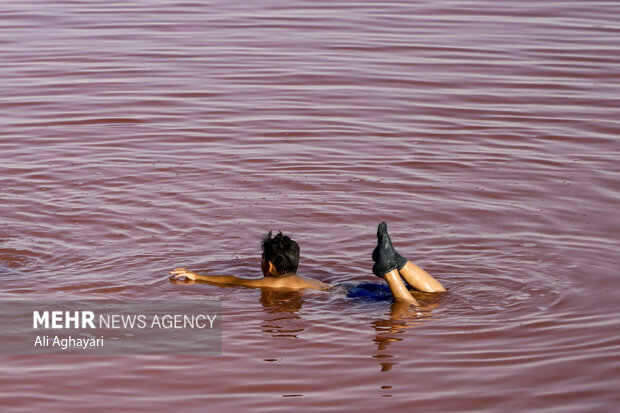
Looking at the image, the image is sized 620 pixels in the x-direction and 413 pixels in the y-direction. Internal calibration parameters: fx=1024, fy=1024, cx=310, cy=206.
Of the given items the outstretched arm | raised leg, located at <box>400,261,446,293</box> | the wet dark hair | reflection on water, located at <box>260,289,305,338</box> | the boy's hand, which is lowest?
reflection on water, located at <box>260,289,305,338</box>

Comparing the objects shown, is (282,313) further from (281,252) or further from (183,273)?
(183,273)

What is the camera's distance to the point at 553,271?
28.9ft

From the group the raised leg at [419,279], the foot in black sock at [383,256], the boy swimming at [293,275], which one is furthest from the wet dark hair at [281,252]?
the raised leg at [419,279]

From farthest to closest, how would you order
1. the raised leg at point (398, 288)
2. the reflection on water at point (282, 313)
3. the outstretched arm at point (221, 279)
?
the outstretched arm at point (221, 279)
the raised leg at point (398, 288)
the reflection on water at point (282, 313)

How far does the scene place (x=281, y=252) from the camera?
830 centimetres

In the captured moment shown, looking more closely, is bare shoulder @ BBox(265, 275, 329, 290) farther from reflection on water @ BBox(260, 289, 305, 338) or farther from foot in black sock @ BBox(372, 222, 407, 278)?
foot in black sock @ BBox(372, 222, 407, 278)

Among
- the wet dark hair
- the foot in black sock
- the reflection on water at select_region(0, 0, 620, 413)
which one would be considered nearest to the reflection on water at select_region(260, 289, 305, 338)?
the reflection on water at select_region(0, 0, 620, 413)

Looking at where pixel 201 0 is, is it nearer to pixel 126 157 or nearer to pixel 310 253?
pixel 126 157

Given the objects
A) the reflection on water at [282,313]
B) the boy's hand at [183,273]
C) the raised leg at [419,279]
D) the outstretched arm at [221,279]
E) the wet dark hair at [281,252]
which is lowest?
the reflection on water at [282,313]

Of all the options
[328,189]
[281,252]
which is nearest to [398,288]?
[281,252]

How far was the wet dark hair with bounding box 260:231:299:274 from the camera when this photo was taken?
8305 millimetres

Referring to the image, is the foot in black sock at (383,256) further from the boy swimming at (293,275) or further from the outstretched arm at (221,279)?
the outstretched arm at (221,279)

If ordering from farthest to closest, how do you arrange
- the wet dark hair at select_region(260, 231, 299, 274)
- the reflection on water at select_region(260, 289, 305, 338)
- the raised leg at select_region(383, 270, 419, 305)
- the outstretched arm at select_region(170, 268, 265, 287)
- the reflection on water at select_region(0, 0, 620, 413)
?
the outstretched arm at select_region(170, 268, 265, 287) < the wet dark hair at select_region(260, 231, 299, 274) < the raised leg at select_region(383, 270, 419, 305) < the reflection on water at select_region(260, 289, 305, 338) < the reflection on water at select_region(0, 0, 620, 413)

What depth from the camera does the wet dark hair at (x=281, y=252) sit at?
8.30 m
